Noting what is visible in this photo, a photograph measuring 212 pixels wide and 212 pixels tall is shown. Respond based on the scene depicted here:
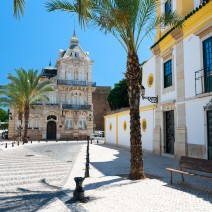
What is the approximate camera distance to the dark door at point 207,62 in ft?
36.7

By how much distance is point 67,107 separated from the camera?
3903 cm

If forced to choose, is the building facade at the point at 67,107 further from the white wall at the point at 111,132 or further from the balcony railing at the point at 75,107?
the white wall at the point at 111,132

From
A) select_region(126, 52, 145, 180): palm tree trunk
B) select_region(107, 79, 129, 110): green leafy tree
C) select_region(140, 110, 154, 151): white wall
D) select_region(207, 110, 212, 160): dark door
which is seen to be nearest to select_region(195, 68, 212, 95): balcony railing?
select_region(207, 110, 212, 160): dark door

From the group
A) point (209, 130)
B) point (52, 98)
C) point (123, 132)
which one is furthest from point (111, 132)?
point (209, 130)

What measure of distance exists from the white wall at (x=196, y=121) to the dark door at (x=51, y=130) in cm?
2935

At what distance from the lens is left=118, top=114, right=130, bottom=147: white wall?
21.7 meters

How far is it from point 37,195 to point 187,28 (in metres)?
10.8

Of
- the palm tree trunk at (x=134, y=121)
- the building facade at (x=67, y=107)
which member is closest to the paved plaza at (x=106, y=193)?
the palm tree trunk at (x=134, y=121)

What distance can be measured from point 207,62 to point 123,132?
1278cm

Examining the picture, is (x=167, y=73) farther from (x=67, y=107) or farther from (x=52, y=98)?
(x=52, y=98)

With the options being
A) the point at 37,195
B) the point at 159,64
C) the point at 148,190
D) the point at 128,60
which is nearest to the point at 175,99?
the point at 159,64

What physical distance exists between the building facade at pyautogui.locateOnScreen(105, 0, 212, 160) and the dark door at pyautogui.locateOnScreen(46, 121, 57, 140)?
23716 millimetres

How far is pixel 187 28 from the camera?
1278cm

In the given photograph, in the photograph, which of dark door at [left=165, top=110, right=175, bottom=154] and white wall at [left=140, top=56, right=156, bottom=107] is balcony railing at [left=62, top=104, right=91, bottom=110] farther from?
dark door at [left=165, top=110, right=175, bottom=154]
